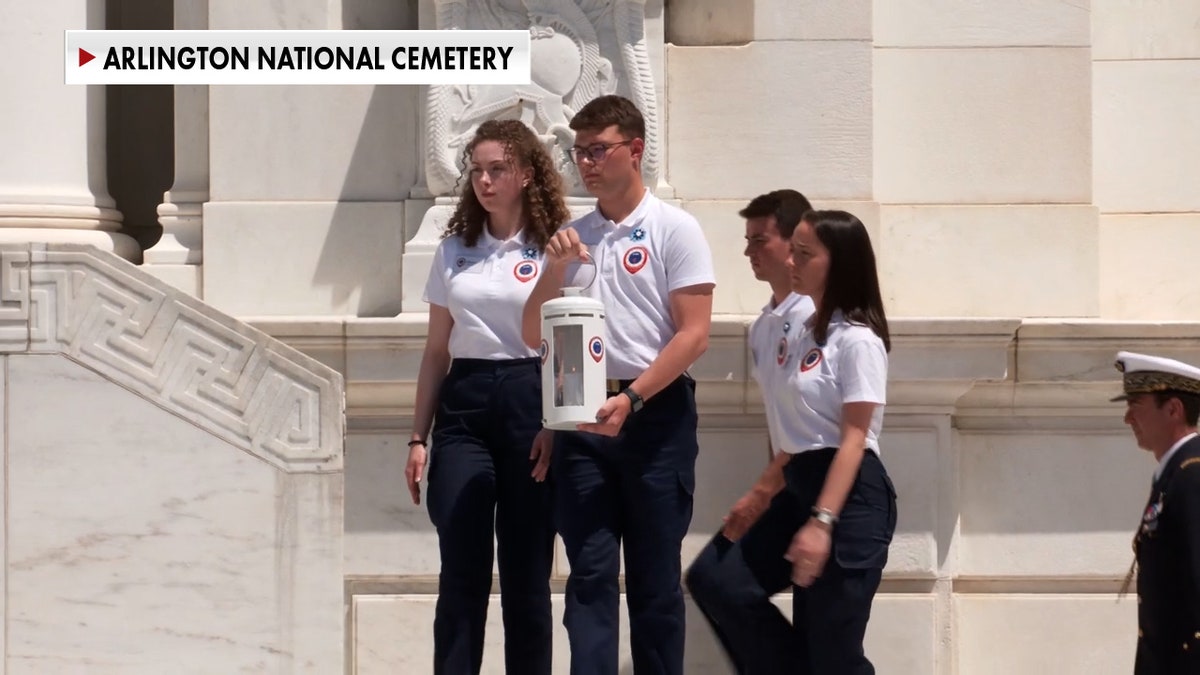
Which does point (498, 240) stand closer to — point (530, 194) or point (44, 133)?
point (530, 194)

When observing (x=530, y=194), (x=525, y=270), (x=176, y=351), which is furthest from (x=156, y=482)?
(x=530, y=194)

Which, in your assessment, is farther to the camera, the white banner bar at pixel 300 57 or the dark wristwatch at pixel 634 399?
the white banner bar at pixel 300 57

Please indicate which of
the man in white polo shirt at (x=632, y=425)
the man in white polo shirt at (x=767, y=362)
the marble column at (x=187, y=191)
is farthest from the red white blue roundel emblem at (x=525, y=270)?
the marble column at (x=187, y=191)

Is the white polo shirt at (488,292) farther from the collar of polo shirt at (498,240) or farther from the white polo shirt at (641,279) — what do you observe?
the white polo shirt at (641,279)

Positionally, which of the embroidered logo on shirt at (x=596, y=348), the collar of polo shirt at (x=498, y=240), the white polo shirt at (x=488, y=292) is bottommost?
the embroidered logo on shirt at (x=596, y=348)

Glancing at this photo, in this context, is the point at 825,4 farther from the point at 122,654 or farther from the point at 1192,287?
the point at 122,654

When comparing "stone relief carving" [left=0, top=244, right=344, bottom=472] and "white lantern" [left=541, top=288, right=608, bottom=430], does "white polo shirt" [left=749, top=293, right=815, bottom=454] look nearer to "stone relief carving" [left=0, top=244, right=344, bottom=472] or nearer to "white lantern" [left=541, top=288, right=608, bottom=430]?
"white lantern" [left=541, top=288, right=608, bottom=430]

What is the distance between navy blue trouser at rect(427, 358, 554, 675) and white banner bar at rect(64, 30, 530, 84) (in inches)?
76.3

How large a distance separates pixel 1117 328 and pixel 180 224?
3.93 metres

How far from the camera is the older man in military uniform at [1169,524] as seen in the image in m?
4.77

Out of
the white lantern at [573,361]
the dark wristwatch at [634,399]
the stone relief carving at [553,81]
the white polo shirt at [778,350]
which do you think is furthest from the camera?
the stone relief carving at [553,81]

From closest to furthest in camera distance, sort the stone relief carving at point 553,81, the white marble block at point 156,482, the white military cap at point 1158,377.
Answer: the white military cap at point 1158,377, the white marble block at point 156,482, the stone relief carving at point 553,81

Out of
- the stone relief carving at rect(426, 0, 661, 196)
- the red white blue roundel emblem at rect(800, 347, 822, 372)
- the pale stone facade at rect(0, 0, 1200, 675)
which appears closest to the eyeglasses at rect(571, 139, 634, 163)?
the red white blue roundel emblem at rect(800, 347, 822, 372)

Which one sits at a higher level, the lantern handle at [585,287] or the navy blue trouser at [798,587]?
the lantern handle at [585,287]
